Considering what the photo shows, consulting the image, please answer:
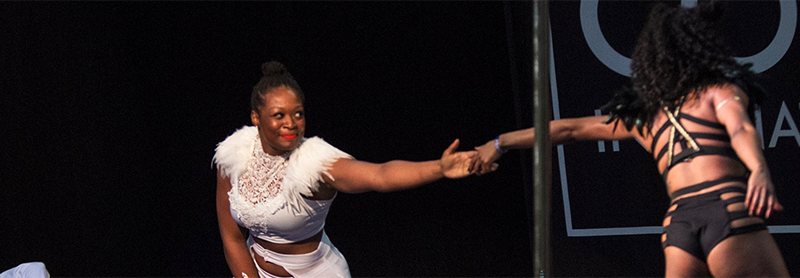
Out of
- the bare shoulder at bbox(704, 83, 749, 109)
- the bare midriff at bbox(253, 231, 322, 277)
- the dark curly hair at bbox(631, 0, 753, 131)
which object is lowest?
the bare midriff at bbox(253, 231, 322, 277)

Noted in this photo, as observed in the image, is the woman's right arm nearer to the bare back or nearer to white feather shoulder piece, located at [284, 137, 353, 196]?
white feather shoulder piece, located at [284, 137, 353, 196]

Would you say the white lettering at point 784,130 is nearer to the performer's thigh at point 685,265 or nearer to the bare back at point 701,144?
the bare back at point 701,144

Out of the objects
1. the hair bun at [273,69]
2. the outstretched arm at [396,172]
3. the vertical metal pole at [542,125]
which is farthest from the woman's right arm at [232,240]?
the vertical metal pole at [542,125]

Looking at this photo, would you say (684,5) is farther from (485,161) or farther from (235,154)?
(235,154)

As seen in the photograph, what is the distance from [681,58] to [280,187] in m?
1.39

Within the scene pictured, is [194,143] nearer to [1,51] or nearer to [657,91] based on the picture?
[1,51]

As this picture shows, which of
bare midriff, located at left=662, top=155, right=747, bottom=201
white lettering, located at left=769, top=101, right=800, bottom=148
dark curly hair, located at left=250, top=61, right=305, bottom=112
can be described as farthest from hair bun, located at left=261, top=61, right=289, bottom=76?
white lettering, located at left=769, top=101, right=800, bottom=148

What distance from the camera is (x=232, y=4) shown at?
3.95 meters

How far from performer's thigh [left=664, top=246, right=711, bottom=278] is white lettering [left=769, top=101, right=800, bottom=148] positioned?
1.26m

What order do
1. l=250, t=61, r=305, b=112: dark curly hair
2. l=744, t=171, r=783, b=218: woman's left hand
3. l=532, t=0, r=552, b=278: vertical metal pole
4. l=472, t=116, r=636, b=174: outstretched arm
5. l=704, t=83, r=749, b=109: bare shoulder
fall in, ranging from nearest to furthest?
l=532, t=0, r=552, b=278: vertical metal pole < l=744, t=171, r=783, b=218: woman's left hand < l=704, t=83, r=749, b=109: bare shoulder < l=472, t=116, r=636, b=174: outstretched arm < l=250, t=61, r=305, b=112: dark curly hair

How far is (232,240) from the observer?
2.88m

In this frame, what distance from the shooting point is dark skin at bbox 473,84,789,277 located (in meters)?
2.12

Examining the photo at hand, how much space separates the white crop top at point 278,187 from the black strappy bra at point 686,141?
104 cm

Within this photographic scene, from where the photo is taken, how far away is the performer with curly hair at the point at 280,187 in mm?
2555
